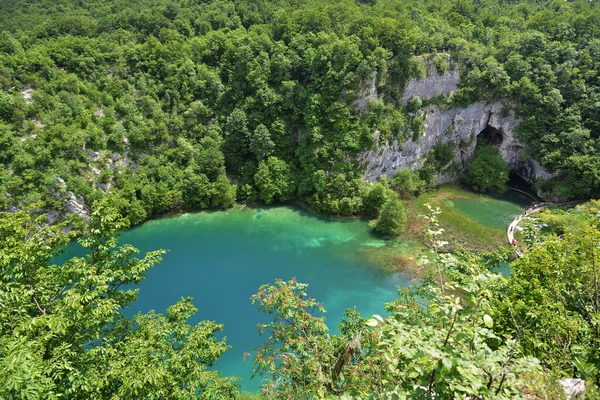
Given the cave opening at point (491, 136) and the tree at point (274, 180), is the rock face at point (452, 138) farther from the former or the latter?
the tree at point (274, 180)

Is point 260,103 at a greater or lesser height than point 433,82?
lesser

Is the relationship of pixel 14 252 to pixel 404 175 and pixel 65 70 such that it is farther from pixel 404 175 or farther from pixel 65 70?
pixel 65 70

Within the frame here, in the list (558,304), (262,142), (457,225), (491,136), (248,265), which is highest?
(558,304)

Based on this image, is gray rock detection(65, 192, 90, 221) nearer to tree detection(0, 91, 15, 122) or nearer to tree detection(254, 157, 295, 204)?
tree detection(0, 91, 15, 122)

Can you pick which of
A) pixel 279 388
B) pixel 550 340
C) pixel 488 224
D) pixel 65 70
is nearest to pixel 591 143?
pixel 488 224

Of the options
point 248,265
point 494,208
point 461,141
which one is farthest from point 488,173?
point 248,265

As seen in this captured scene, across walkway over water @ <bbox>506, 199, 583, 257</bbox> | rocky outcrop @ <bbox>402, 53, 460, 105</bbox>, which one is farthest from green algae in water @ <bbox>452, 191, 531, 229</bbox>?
rocky outcrop @ <bbox>402, 53, 460, 105</bbox>

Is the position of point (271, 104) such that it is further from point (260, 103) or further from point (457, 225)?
point (457, 225)

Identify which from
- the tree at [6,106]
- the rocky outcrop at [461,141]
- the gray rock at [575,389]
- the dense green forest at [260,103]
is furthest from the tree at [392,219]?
the tree at [6,106]
